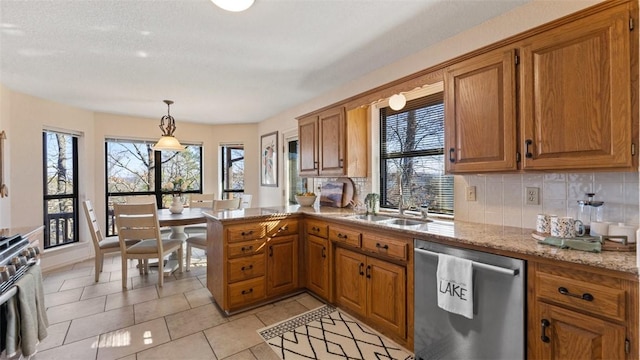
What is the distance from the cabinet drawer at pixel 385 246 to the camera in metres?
2.05

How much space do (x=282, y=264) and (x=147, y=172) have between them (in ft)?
12.5

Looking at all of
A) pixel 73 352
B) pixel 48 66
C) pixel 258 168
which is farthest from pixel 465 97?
pixel 258 168

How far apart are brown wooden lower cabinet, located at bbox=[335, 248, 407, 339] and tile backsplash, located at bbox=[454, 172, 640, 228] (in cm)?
77

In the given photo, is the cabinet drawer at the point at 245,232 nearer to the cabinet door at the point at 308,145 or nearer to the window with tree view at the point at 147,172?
the cabinet door at the point at 308,145

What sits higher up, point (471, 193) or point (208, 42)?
point (208, 42)

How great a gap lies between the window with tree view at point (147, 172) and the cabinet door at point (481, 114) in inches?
197

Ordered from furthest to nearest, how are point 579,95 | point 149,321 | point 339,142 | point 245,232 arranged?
1. point 339,142
2. point 245,232
3. point 149,321
4. point 579,95

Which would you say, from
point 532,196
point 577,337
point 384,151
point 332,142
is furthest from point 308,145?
point 577,337

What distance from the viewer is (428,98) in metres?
2.77

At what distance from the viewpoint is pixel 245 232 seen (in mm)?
2646

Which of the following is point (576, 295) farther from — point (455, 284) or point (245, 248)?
point (245, 248)

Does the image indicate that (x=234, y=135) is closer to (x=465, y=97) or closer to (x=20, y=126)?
(x=20, y=126)

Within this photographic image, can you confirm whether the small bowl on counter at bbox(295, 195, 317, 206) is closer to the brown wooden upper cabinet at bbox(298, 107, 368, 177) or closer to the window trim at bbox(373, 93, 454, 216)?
the brown wooden upper cabinet at bbox(298, 107, 368, 177)

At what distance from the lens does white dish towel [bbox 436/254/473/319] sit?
1.62 meters
